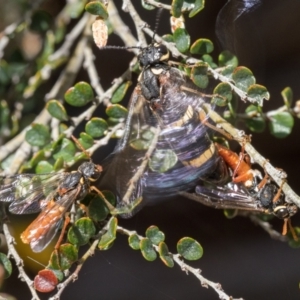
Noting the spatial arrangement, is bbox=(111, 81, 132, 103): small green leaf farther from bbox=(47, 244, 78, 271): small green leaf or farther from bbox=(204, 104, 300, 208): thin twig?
bbox=(47, 244, 78, 271): small green leaf

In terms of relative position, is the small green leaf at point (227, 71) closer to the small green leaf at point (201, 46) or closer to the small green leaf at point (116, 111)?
the small green leaf at point (201, 46)

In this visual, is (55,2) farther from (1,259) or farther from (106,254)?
(1,259)

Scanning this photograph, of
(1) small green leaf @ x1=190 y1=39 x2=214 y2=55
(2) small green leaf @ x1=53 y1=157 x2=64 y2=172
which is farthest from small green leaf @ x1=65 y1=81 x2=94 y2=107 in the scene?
(1) small green leaf @ x1=190 y1=39 x2=214 y2=55

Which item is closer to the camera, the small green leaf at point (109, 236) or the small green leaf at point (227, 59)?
the small green leaf at point (109, 236)

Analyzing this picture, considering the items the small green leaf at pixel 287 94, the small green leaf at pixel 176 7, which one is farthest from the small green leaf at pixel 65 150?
the small green leaf at pixel 287 94

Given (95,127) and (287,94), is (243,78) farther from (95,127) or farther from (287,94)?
(95,127)

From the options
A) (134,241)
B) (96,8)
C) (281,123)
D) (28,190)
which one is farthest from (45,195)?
(281,123)
